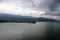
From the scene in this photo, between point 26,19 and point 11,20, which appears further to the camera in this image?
point 26,19

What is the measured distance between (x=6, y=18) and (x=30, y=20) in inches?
793

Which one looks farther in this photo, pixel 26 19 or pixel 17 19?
pixel 26 19

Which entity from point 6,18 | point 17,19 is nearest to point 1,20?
point 6,18

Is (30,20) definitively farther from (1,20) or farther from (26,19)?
(1,20)

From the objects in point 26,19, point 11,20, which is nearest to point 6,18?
point 11,20

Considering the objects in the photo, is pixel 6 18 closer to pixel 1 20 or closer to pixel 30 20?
pixel 1 20

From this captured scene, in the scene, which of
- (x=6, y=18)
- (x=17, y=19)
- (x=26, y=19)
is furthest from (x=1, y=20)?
(x=26, y=19)

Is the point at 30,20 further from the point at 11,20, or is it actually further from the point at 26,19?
the point at 11,20

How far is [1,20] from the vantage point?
83.6 m

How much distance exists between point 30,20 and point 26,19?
4.02 metres

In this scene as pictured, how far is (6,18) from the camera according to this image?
282ft

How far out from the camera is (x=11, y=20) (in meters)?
87.1

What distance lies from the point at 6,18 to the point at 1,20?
4.47 metres

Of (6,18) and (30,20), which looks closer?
(6,18)
